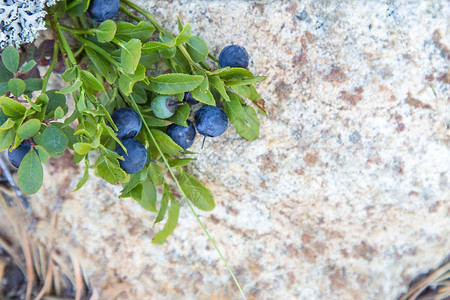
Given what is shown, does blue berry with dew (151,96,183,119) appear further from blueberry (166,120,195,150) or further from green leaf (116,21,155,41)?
green leaf (116,21,155,41)

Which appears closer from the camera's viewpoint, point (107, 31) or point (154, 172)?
point (107, 31)

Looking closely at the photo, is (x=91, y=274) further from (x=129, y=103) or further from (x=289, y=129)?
(x=289, y=129)

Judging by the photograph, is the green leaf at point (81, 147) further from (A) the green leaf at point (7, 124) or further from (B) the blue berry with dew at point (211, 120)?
(B) the blue berry with dew at point (211, 120)

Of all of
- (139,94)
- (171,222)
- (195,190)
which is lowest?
(171,222)

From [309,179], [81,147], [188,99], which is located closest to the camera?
[81,147]

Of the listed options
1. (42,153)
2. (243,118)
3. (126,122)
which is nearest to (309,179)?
(243,118)

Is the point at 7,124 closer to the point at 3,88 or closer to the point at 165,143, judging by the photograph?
the point at 3,88

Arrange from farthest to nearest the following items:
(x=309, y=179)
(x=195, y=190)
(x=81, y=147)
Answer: (x=309, y=179) < (x=195, y=190) < (x=81, y=147)
